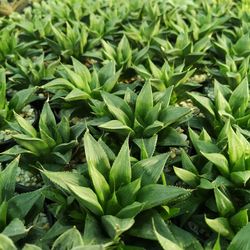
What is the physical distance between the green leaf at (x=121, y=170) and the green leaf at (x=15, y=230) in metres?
0.40

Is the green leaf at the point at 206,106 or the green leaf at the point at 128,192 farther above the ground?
the green leaf at the point at 206,106

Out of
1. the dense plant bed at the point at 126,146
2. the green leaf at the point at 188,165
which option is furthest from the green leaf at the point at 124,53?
the green leaf at the point at 188,165

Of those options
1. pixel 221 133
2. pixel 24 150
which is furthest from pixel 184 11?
pixel 24 150

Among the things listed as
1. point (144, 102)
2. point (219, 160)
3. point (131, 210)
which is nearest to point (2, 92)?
point (144, 102)

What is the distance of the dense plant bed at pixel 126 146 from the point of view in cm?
151

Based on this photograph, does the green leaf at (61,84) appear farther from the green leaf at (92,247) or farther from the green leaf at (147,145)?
the green leaf at (92,247)

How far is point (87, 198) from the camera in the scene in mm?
1458

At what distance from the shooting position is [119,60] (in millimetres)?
2637

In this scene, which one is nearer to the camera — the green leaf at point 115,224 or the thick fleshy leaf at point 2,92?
the green leaf at point 115,224

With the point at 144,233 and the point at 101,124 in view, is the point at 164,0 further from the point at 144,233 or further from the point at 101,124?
the point at 144,233

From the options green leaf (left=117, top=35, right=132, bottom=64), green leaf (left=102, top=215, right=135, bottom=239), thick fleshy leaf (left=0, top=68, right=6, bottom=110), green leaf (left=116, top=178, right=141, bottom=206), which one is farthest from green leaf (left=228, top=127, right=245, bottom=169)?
thick fleshy leaf (left=0, top=68, right=6, bottom=110)

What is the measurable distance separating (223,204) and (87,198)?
557mm

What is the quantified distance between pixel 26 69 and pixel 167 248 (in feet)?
5.61

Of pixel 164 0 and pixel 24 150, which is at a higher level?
pixel 164 0
